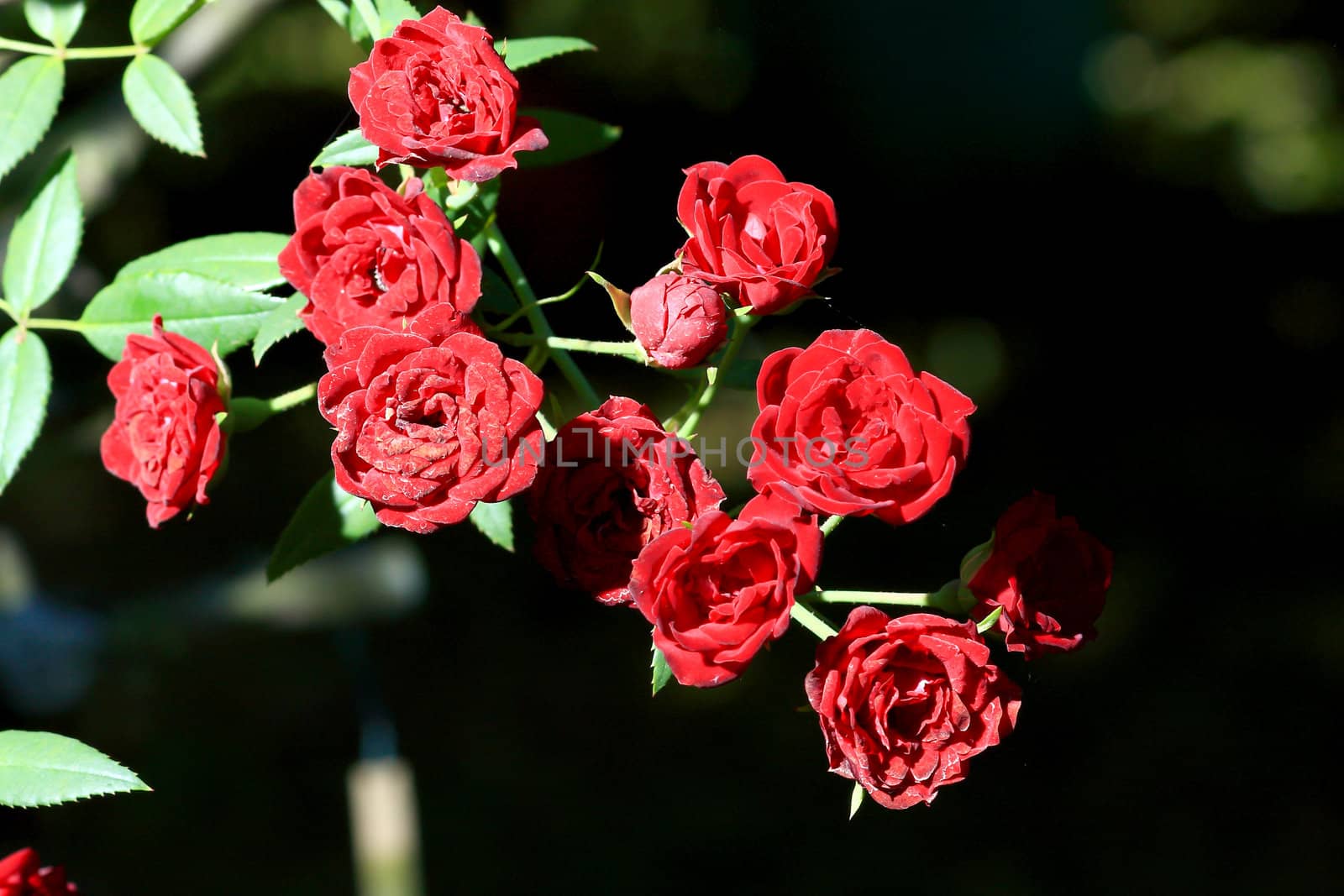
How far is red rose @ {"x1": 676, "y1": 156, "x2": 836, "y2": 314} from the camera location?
101 cm

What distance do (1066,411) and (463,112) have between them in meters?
3.22

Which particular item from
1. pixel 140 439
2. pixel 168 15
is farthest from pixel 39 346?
pixel 168 15

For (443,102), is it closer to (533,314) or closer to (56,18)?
(533,314)

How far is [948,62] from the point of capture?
15.5ft

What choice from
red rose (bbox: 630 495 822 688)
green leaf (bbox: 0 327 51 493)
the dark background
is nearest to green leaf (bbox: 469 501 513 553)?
red rose (bbox: 630 495 822 688)

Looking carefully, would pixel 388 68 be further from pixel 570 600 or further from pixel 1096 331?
pixel 1096 331

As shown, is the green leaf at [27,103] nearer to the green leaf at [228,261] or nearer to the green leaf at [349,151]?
the green leaf at [228,261]

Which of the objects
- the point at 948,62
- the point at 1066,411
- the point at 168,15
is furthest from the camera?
the point at 948,62

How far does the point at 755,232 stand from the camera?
1.05m

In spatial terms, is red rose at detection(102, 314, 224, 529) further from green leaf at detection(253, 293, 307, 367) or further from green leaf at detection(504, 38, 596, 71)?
green leaf at detection(504, 38, 596, 71)

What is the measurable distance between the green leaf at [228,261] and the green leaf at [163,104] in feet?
0.31

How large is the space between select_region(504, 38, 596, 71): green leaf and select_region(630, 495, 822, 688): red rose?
0.62 meters

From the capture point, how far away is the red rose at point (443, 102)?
3.40 feet

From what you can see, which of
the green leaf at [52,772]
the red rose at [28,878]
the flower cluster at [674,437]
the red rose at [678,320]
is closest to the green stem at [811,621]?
the flower cluster at [674,437]
